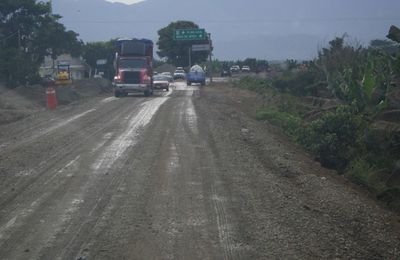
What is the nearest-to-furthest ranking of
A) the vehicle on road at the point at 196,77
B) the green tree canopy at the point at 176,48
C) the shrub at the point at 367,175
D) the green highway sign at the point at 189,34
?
the shrub at the point at 367,175, the vehicle on road at the point at 196,77, the green highway sign at the point at 189,34, the green tree canopy at the point at 176,48

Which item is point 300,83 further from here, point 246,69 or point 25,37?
point 246,69

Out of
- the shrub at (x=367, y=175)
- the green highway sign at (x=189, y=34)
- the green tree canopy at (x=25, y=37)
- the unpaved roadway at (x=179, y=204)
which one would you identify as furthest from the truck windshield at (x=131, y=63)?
the green highway sign at (x=189, y=34)

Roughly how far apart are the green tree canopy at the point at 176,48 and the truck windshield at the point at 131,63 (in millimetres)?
60813

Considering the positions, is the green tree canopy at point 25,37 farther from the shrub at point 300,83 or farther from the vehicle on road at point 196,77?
the shrub at point 300,83

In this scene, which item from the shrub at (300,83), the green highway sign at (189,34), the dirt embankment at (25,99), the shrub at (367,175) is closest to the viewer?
the shrub at (367,175)

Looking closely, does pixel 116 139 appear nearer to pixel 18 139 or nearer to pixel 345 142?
pixel 18 139

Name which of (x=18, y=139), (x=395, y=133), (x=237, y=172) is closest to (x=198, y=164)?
(x=237, y=172)

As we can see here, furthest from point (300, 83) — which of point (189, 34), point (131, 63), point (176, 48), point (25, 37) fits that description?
point (176, 48)

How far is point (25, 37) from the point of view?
59.0 m

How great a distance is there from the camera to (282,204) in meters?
10.2

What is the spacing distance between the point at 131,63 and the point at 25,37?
2008cm

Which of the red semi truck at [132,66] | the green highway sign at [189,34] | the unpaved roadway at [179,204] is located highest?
the green highway sign at [189,34]

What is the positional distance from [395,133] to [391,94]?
191 inches

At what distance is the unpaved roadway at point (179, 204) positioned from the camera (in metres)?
7.93
